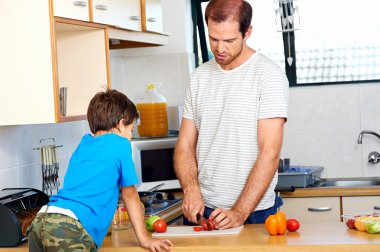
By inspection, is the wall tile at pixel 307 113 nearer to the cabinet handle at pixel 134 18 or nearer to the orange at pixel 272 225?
the cabinet handle at pixel 134 18

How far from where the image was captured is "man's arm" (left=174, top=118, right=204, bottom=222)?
2.98 m

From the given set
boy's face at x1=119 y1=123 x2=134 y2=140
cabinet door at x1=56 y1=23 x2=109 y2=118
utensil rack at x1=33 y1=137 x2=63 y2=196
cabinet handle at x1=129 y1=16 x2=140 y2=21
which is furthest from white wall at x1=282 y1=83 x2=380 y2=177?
boy's face at x1=119 y1=123 x2=134 y2=140

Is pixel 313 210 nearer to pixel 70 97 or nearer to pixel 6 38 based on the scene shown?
pixel 70 97

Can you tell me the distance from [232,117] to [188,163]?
294 millimetres

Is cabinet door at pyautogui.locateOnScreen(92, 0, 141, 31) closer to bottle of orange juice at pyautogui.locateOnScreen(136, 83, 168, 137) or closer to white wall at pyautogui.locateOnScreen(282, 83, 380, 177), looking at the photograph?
bottle of orange juice at pyautogui.locateOnScreen(136, 83, 168, 137)

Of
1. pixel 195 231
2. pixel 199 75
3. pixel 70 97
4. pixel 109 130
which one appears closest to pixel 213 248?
pixel 195 231

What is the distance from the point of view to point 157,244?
101 inches

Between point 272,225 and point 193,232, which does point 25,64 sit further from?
point 272,225

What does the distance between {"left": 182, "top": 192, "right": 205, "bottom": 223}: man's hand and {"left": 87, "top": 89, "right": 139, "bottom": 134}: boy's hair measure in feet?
1.54

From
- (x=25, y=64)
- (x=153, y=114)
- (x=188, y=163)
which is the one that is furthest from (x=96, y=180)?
(x=153, y=114)

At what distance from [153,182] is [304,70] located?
54.7 inches

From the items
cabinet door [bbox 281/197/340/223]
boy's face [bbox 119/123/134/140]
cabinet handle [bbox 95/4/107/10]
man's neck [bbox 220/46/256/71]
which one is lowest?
cabinet door [bbox 281/197/340/223]

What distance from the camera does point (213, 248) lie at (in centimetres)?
254

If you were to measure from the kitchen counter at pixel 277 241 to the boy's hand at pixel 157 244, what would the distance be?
25 mm
